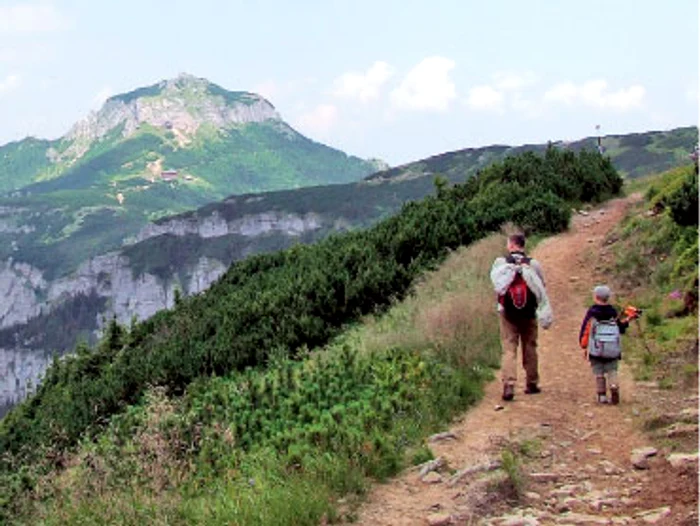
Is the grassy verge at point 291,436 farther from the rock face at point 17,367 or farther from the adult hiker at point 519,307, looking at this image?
the rock face at point 17,367

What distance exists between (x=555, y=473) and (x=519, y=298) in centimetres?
289

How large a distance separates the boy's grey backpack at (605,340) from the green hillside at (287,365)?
58.4 inches

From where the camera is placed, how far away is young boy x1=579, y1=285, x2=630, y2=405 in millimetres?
8789

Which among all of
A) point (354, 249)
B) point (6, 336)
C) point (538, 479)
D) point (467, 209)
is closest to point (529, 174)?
point (467, 209)

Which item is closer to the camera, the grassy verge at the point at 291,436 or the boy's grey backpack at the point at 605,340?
the grassy verge at the point at 291,436

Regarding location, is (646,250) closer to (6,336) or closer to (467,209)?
(467,209)

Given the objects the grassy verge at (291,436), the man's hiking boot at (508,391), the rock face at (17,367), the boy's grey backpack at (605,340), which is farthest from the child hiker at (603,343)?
the rock face at (17,367)

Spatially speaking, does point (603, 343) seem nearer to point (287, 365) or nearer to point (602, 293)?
point (602, 293)

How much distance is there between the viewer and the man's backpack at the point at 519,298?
30.4 feet

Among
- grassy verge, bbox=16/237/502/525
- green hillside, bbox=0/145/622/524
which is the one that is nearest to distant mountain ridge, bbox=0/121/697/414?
green hillside, bbox=0/145/622/524

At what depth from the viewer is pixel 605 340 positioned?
8.88m

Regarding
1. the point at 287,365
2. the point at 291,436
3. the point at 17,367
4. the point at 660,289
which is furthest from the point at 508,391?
the point at 17,367

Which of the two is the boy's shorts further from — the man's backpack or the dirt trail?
the man's backpack

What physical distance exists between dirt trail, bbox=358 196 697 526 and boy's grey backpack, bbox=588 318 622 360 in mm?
525
